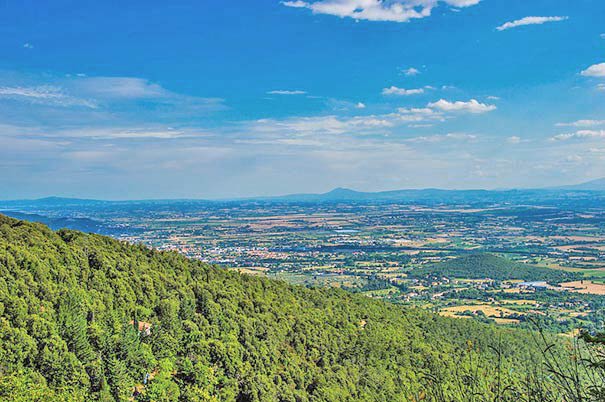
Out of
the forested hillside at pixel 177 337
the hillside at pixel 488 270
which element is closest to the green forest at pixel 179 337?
the forested hillside at pixel 177 337

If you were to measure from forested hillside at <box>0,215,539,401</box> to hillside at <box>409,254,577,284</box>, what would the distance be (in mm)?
Result: 65334

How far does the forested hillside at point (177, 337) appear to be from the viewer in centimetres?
1858

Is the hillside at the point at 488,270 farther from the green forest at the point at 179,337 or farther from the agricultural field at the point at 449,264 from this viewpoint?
the green forest at the point at 179,337

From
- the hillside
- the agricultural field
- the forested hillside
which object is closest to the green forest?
the forested hillside

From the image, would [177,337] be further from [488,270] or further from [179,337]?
[488,270]

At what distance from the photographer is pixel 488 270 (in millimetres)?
109062

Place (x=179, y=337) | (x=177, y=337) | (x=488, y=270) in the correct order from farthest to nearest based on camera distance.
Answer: (x=488, y=270)
(x=179, y=337)
(x=177, y=337)

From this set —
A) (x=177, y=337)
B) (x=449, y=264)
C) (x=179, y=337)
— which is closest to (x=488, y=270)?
(x=449, y=264)

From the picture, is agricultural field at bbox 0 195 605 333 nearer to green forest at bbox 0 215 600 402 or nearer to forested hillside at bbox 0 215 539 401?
forested hillside at bbox 0 215 539 401

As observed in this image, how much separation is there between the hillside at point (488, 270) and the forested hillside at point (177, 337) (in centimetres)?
6533

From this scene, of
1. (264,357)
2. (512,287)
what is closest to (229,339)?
(264,357)

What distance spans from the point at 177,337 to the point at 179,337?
134 millimetres

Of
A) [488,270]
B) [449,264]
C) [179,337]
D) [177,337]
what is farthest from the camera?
[449,264]

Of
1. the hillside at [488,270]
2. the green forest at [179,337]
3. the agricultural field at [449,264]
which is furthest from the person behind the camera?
the hillside at [488,270]
